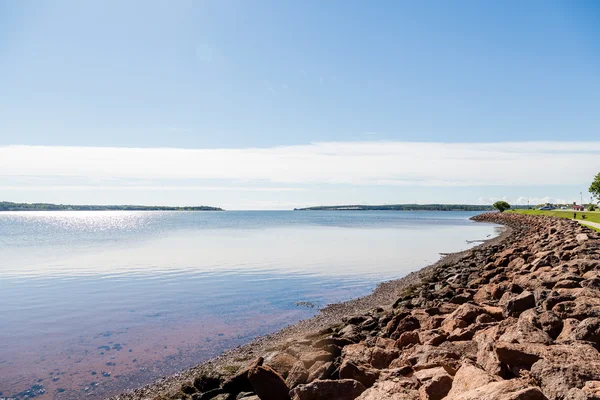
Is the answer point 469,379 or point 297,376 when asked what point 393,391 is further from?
point 297,376

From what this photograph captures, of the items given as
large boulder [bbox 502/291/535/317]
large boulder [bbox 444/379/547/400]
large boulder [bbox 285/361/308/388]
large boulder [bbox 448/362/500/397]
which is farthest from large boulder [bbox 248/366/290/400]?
large boulder [bbox 502/291/535/317]

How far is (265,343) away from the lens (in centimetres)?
1377

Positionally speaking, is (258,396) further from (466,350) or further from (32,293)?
(32,293)

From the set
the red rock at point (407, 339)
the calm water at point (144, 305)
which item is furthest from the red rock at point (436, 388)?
the calm water at point (144, 305)

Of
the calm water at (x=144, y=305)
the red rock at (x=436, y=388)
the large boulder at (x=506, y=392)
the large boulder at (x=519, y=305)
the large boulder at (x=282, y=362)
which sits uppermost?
the large boulder at (x=506, y=392)

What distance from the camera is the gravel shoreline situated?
1028 centimetres

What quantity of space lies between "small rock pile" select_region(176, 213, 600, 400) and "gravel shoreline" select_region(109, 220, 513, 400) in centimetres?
161

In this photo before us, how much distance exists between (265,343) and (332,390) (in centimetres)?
774

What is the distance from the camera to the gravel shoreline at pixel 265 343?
33.7ft

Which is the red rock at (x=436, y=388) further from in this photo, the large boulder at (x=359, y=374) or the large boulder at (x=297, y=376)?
the large boulder at (x=297, y=376)

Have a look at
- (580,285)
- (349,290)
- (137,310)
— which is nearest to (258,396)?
(580,285)

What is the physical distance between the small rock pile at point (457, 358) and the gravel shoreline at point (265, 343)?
1613mm

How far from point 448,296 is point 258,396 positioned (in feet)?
31.0

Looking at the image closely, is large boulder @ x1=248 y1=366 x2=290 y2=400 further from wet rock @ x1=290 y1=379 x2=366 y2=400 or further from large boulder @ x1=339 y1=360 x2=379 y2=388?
large boulder @ x1=339 y1=360 x2=379 y2=388
